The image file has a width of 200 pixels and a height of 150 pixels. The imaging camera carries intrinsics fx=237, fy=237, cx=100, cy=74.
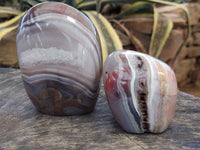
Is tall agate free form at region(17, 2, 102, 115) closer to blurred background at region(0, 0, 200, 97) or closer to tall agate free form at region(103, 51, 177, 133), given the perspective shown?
tall agate free form at region(103, 51, 177, 133)

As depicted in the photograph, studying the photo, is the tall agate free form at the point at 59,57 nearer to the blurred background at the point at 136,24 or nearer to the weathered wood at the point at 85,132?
the weathered wood at the point at 85,132

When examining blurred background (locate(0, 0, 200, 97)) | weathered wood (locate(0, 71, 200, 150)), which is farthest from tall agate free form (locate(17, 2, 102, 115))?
blurred background (locate(0, 0, 200, 97))

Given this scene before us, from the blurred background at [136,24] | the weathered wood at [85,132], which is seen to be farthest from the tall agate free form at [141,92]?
the blurred background at [136,24]

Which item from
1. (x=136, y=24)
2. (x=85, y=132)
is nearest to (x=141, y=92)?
(x=85, y=132)

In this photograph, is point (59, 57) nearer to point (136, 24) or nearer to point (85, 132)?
point (85, 132)

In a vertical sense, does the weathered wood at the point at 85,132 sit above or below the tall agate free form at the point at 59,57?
below

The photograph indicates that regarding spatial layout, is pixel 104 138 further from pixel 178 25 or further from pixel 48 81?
pixel 178 25
